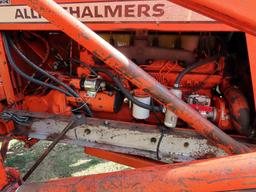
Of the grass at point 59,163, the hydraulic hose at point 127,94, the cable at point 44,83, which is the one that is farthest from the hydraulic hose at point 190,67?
the grass at point 59,163

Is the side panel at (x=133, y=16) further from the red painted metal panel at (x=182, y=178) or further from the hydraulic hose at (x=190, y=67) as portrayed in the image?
the red painted metal panel at (x=182, y=178)

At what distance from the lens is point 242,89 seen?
5.49 feet

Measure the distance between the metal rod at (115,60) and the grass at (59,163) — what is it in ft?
5.66

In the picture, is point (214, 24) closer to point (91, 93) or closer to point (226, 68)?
point (226, 68)

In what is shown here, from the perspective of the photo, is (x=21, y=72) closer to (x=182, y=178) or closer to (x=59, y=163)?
(x=59, y=163)

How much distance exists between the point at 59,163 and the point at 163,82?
5.27 feet

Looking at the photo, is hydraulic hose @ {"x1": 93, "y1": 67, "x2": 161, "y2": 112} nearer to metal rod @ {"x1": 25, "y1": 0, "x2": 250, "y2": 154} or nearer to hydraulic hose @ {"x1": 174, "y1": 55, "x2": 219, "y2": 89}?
hydraulic hose @ {"x1": 174, "y1": 55, "x2": 219, "y2": 89}

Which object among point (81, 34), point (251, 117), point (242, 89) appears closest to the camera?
point (81, 34)

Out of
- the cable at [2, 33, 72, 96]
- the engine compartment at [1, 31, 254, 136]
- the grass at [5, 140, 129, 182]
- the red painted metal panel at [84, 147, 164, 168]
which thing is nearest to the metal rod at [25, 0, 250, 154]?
the engine compartment at [1, 31, 254, 136]

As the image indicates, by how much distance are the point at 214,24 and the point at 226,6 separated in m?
0.59

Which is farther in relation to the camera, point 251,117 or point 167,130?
point 167,130

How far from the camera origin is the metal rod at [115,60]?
3.31 feet

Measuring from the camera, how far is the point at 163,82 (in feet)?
5.91

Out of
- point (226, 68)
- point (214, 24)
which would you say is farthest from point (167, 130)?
point (214, 24)
